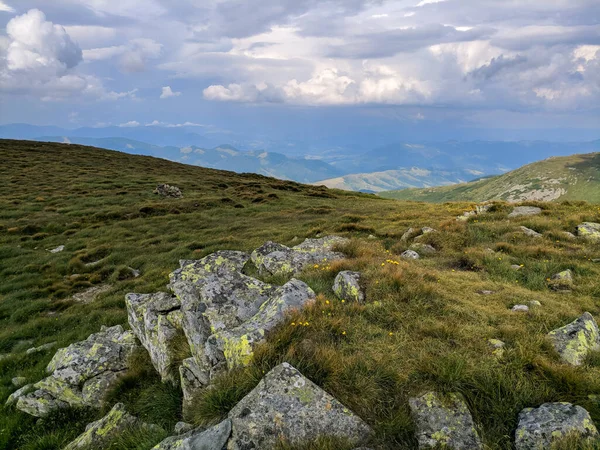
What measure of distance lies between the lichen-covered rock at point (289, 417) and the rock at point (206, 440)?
12cm

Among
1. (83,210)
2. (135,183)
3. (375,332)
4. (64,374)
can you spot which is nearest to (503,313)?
(375,332)

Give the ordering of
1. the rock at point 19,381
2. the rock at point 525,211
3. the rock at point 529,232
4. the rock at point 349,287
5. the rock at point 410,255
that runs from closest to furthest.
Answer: the rock at point 349,287, the rock at point 19,381, the rock at point 410,255, the rock at point 529,232, the rock at point 525,211

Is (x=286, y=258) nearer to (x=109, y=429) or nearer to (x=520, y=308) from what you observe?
(x=109, y=429)

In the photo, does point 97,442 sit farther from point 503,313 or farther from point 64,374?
point 503,313

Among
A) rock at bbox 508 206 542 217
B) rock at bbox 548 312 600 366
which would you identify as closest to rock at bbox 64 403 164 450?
rock at bbox 548 312 600 366

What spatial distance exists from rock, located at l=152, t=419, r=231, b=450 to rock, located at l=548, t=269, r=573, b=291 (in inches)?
447

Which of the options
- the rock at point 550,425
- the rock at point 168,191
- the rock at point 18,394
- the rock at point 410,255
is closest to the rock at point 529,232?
the rock at point 410,255

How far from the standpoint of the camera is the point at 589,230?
635 inches

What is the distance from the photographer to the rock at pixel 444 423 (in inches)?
203

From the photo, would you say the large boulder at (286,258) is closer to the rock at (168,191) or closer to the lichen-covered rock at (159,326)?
the lichen-covered rock at (159,326)

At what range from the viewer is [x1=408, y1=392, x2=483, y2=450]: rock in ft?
16.9

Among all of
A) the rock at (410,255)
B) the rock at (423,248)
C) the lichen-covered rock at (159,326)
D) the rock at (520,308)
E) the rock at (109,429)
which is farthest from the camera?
the rock at (423,248)

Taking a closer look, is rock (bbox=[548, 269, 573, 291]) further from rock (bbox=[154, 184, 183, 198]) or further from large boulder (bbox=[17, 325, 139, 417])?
rock (bbox=[154, 184, 183, 198])

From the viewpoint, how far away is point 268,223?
33125 millimetres
